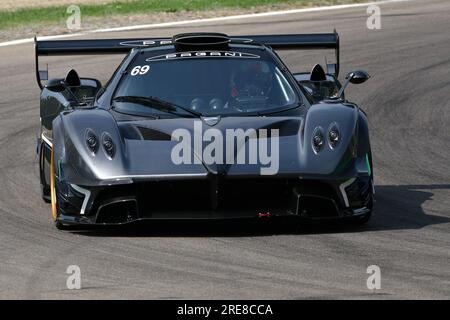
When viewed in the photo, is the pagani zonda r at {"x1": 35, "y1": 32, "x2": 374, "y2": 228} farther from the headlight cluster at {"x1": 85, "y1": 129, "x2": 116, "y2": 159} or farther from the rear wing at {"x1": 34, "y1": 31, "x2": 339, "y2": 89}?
the rear wing at {"x1": 34, "y1": 31, "x2": 339, "y2": 89}

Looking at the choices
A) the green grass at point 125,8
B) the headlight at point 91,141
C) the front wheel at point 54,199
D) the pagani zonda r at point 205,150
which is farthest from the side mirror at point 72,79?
the green grass at point 125,8

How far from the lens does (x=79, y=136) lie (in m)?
8.66

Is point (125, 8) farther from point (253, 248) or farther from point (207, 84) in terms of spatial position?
point (253, 248)

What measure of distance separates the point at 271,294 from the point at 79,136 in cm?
245

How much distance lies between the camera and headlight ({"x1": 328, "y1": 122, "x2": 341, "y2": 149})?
855cm

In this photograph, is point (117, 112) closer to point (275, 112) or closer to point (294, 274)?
point (275, 112)

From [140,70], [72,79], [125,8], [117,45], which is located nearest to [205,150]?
[140,70]

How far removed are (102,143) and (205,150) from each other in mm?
676

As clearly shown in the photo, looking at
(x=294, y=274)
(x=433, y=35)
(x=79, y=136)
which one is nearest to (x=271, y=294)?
(x=294, y=274)

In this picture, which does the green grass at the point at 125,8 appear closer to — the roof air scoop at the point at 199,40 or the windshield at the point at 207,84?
the roof air scoop at the point at 199,40

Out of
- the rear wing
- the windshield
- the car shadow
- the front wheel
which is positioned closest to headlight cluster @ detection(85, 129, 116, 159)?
the front wheel

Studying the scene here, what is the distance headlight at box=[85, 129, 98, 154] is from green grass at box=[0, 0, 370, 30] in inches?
516

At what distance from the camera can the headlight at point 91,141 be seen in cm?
852

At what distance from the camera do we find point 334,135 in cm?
859
